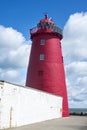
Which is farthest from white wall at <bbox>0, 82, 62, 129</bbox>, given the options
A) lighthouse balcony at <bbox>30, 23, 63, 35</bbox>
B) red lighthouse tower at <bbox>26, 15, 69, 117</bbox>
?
lighthouse balcony at <bbox>30, 23, 63, 35</bbox>

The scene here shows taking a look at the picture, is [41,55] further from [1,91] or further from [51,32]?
[1,91]

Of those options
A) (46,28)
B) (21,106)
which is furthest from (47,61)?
(21,106)

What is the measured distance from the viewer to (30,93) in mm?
24484

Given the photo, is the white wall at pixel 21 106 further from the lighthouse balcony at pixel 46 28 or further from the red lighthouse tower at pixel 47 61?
the lighthouse balcony at pixel 46 28

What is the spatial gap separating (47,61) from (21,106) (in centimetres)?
1347

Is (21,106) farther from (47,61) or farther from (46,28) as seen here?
(46,28)

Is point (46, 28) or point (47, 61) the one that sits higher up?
point (46, 28)

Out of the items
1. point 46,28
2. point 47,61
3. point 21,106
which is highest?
point 46,28

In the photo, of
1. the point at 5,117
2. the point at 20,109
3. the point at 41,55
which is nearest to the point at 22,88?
the point at 20,109

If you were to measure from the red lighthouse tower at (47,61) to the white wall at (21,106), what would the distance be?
3617 mm

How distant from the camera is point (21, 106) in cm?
2250

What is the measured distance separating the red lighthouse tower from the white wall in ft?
11.9

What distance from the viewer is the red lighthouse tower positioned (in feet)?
115

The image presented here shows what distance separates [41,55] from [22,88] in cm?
1359
